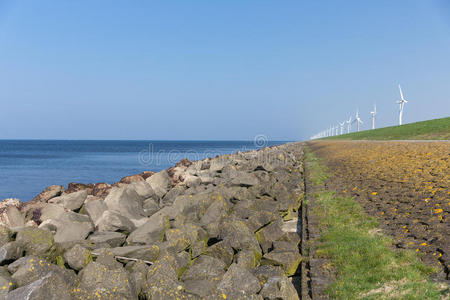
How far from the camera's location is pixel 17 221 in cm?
763

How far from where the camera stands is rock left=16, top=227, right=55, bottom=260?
5.39 m

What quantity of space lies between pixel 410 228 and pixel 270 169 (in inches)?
379

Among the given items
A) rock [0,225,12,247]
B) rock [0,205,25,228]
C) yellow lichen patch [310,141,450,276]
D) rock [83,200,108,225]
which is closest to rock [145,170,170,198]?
rock [83,200,108,225]

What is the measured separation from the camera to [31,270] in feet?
14.9

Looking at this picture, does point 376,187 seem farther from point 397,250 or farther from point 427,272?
point 427,272

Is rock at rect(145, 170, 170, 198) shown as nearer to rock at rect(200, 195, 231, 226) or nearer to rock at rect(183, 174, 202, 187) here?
rock at rect(183, 174, 202, 187)

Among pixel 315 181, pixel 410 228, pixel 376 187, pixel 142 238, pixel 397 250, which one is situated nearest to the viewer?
pixel 397 250

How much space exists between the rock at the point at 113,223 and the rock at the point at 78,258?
5.59 ft

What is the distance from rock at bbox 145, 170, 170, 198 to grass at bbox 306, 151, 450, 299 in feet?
18.9

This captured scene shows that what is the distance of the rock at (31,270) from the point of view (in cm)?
452

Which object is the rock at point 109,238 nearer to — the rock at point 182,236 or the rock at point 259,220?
the rock at point 182,236

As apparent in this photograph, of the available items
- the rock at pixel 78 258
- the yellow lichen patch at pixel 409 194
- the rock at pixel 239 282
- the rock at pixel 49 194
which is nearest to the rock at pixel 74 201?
the rock at pixel 49 194

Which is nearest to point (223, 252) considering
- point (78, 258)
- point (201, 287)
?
point (201, 287)

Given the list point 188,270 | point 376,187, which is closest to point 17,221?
point 188,270
